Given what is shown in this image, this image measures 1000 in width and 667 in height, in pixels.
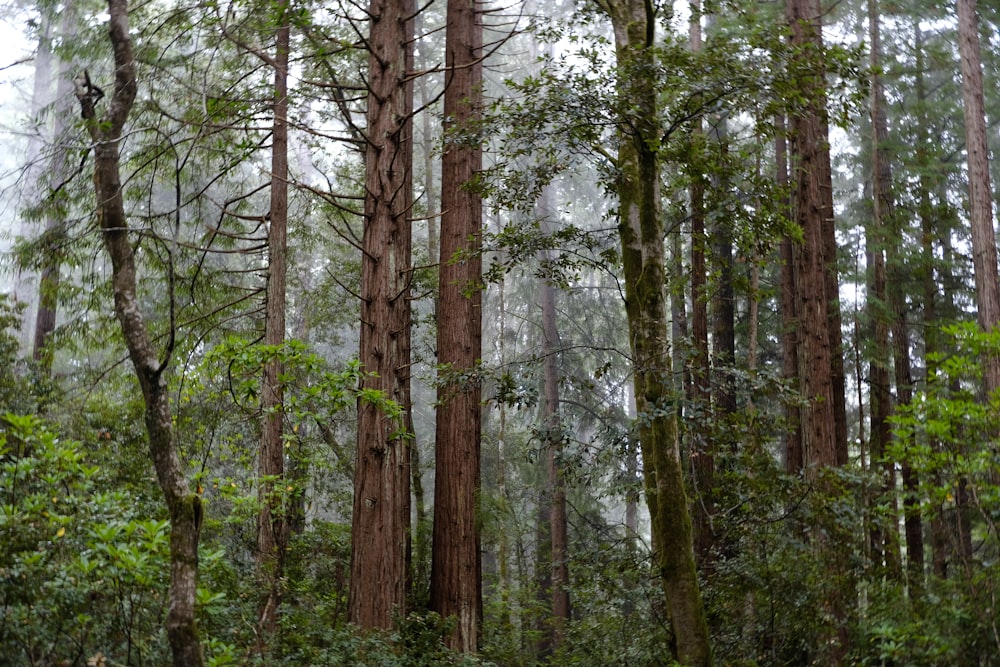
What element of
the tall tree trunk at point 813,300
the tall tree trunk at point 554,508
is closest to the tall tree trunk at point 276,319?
the tall tree trunk at point 554,508

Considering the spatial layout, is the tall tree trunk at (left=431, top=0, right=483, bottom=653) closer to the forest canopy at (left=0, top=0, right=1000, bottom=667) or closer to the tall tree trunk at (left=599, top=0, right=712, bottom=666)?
the forest canopy at (left=0, top=0, right=1000, bottom=667)

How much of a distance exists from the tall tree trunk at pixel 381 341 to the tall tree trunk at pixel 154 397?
3.39 meters

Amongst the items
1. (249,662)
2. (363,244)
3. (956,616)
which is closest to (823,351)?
(956,616)

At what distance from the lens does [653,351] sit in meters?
7.95

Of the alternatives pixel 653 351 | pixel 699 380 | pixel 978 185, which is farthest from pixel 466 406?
pixel 978 185

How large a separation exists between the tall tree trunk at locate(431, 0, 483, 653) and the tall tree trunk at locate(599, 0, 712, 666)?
190cm

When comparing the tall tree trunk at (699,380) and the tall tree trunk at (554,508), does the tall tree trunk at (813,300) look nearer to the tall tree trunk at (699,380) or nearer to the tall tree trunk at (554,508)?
the tall tree trunk at (699,380)

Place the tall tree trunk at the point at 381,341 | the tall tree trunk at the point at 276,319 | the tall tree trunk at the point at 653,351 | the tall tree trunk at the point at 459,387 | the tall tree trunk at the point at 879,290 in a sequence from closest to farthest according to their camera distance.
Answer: the tall tree trunk at the point at 653,351
the tall tree trunk at the point at 381,341
the tall tree trunk at the point at 276,319
the tall tree trunk at the point at 459,387
the tall tree trunk at the point at 879,290

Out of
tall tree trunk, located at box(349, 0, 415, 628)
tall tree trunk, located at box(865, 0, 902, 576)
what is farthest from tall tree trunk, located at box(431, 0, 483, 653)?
tall tree trunk, located at box(865, 0, 902, 576)

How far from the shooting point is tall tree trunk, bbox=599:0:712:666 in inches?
299

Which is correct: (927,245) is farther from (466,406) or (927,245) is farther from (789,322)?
(466,406)

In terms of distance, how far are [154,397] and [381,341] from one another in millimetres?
4037

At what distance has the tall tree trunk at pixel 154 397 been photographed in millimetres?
4492

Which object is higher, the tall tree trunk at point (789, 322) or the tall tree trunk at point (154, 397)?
the tall tree trunk at point (789, 322)
